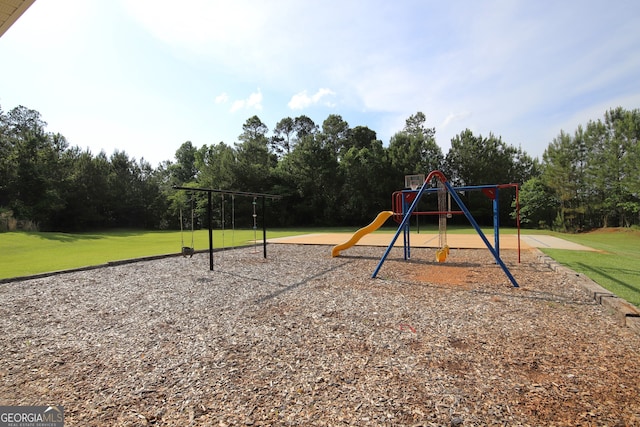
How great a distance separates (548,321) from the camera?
3.47m

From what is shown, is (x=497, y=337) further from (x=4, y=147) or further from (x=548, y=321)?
(x=4, y=147)

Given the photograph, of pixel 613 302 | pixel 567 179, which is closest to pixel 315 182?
pixel 567 179

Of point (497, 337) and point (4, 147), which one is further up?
point (4, 147)

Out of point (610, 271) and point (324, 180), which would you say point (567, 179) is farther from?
point (610, 271)

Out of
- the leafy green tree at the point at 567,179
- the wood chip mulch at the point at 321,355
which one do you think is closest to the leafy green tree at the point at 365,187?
the leafy green tree at the point at 567,179

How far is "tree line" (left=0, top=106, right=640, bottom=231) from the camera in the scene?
21.5 metres

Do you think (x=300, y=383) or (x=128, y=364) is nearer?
(x=300, y=383)

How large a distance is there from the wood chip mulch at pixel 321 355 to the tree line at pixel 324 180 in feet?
68.0

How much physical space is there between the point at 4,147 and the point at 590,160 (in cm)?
3992

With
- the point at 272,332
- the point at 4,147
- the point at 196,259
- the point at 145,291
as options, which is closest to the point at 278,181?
the point at 4,147

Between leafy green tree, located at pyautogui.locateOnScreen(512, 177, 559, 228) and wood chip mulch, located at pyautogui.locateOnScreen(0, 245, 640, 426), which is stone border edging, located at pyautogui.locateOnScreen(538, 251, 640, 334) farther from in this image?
leafy green tree, located at pyautogui.locateOnScreen(512, 177, 559, 228)

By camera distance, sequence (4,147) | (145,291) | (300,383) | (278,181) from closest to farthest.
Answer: (300,383)
(145,291)
(4,147)
(278,181)

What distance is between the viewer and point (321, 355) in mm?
2678

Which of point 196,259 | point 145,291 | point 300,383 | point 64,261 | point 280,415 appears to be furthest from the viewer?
point 196,259
